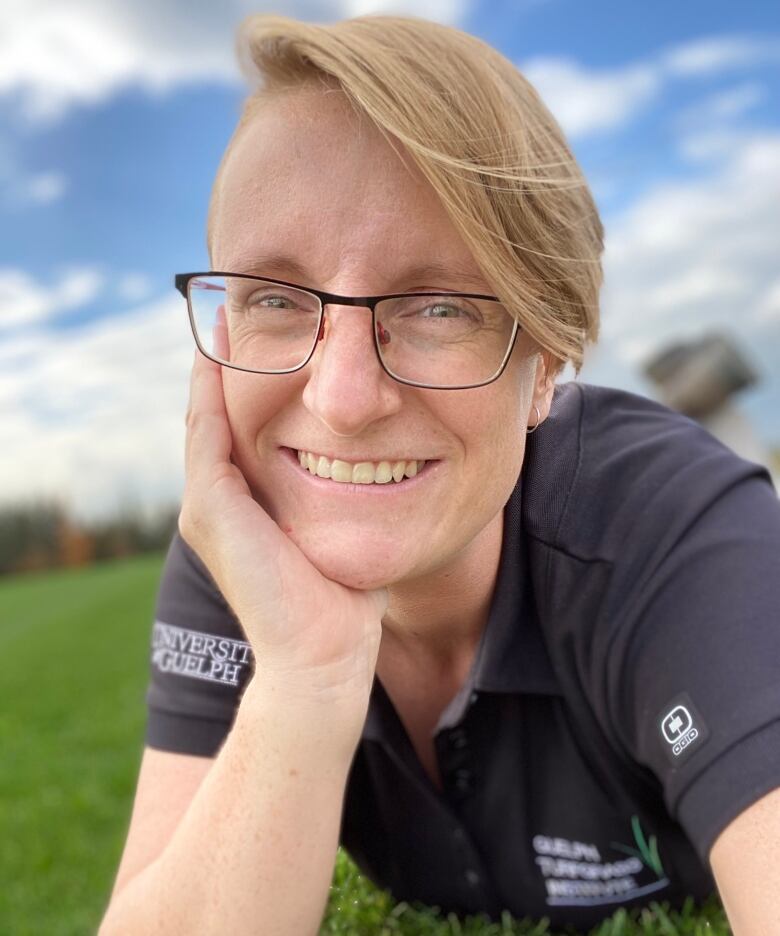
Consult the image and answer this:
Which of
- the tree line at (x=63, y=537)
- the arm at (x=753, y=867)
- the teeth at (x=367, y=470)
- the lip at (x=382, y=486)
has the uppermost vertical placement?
the tree line at (x=63, y=537)

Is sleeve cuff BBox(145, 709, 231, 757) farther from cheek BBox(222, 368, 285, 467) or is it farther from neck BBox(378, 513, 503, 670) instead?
cheek BBox(222, 368, 285, 467)

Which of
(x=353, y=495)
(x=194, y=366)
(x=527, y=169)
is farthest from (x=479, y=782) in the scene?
(x=527, y=169)

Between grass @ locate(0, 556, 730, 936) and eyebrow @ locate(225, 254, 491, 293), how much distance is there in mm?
1599

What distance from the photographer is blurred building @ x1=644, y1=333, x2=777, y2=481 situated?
8070 mm

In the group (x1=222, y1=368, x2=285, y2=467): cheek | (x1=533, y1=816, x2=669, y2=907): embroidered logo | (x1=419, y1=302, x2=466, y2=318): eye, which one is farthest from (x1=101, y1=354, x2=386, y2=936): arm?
(x1=533, y1=816, x2=669, y2=907): embroidered logo

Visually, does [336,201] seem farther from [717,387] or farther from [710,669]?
[717,387]

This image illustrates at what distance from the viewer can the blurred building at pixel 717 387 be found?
8.07 m

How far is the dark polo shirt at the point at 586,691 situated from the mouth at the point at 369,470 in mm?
379

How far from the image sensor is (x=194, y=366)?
2053 millimetres

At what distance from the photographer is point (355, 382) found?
1686 millimetres

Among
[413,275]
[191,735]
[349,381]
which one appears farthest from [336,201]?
[191,735]

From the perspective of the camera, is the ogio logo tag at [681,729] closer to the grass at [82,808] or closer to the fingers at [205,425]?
the grass at [82,808]

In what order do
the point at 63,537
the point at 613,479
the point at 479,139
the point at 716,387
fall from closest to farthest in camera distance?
the point at 479,139 → the point at 613,479 → the point at 716,387 → the point at 63,537

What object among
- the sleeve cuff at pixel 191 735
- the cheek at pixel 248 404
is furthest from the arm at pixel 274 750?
the sleeve cuff at pixel 191 735
